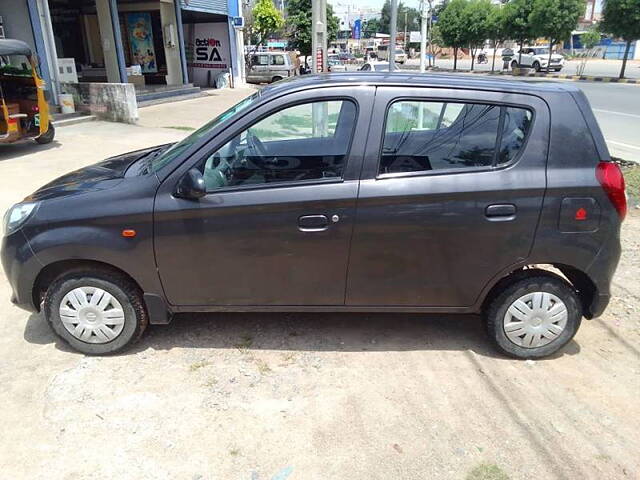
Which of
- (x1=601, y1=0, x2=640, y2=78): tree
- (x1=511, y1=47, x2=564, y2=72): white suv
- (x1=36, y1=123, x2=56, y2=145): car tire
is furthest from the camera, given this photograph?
(x1=511, y1=47, x2=564, y2=72): white suv

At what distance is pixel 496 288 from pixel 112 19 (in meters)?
17.9

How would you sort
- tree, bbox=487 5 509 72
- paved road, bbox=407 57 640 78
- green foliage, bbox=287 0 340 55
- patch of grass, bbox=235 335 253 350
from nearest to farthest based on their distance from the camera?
patch of grass, bbox=235 335 253 350 < paved road, bbox=407 57 640 78 < tree, bbox=487 5 509 72 < green foliage, bbox=287 0 340 55

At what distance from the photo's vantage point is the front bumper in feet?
10.8

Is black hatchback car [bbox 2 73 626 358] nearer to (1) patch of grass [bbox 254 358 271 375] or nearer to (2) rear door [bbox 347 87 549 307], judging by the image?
(2) rear door [bbox 347 87 549 307]

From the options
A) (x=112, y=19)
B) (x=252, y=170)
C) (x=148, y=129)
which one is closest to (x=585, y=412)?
(x=252, y=170)

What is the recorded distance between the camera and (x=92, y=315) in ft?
11.1

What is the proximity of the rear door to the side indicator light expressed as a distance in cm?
25

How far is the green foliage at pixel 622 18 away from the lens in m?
27.4

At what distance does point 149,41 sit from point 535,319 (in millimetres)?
23830

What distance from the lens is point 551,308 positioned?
3379mm

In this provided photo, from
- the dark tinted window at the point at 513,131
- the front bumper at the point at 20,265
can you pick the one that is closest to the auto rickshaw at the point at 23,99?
the front bumper at the point at 20,265

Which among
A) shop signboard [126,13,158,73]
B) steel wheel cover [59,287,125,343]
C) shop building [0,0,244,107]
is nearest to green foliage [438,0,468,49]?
shop building [0,0,244,107]

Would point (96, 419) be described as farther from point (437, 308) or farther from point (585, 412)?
point (585, 412)

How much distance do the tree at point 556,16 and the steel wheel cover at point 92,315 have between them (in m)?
38.3
